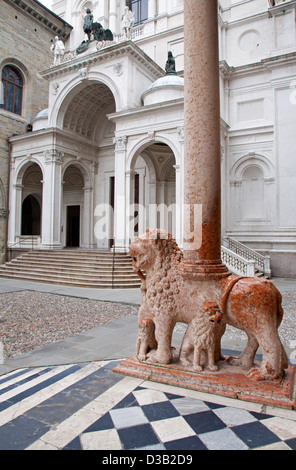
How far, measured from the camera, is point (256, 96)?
55.2 feet

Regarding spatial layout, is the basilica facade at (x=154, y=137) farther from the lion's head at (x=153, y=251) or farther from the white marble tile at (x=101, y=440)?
the white marble tile at (x=101, y=440)

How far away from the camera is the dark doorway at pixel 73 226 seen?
22.6m

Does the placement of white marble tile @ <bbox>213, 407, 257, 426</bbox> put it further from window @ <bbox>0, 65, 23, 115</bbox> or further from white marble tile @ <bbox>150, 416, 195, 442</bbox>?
window @ <bbox>0, 65, 23, 115</bbox>

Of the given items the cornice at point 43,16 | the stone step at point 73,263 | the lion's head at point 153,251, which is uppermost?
the cornice at point 43,16

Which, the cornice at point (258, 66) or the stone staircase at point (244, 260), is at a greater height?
the cornice at point (258, 66)

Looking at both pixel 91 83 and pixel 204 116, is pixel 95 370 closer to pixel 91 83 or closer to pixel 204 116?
pixel 204 116

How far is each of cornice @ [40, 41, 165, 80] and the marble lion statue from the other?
15606 millimetres

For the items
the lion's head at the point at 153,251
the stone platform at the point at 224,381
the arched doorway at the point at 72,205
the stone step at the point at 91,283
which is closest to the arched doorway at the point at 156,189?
the arched doorway at the point at 72,205

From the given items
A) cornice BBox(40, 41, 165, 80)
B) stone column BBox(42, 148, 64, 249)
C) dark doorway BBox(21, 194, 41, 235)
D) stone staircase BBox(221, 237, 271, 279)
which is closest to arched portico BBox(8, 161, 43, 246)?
dark doorway BBox(21, 194, 41, 235)

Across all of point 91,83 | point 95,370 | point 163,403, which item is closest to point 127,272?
point 95,370

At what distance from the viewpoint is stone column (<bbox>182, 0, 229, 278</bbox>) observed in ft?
11.5

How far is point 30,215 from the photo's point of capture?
2533 centimetres

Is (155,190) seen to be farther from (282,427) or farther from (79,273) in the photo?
(282,427)

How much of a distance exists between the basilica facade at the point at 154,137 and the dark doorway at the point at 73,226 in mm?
74
